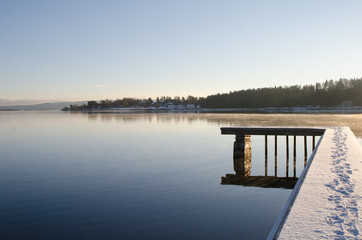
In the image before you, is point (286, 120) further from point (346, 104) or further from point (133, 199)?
point (346, 104)

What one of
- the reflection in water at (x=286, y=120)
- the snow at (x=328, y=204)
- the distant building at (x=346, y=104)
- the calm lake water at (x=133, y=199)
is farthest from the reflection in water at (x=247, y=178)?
the distant building at (x=346, y=104)

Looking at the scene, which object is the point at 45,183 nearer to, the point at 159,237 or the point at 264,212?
the point at 159,237

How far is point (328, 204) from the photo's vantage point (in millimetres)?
7387

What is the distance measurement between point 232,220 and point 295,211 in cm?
564

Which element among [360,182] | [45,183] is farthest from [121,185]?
[360,182]

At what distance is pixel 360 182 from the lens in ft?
30.1

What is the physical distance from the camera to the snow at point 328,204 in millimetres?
5863

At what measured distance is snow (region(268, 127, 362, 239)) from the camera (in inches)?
231

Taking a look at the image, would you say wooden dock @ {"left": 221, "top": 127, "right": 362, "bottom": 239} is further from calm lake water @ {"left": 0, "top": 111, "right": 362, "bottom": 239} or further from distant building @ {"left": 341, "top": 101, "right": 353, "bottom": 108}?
distant building @ {"left": 341, "top": 101, "right": 353, "bottom": 108}

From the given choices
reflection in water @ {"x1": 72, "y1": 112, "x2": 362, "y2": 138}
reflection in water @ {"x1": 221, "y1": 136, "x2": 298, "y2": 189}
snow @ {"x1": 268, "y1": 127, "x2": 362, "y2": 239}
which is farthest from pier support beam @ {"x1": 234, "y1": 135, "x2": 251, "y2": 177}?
reflection in water @ {"x1": 72, "y1": 112, "x2": 362, "y2": 138}

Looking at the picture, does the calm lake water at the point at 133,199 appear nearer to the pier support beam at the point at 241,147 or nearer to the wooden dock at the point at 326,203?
the pier support beam at the point at 241,147

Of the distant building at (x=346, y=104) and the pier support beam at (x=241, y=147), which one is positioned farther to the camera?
the distant building at (x=346, y=104)

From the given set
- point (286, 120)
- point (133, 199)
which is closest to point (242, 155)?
point (133, 199)

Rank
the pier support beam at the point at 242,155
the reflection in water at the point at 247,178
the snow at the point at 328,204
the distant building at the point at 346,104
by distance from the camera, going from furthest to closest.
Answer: the distant building at the point at 346,104 → the pier support beam at the point at 242,155 → the reflection in water at the point at 247,178 → the snow at the point at 328,204
